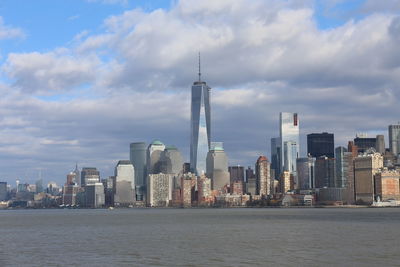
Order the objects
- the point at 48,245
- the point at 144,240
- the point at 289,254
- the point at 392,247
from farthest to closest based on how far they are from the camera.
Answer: the point at 144,240 → the point at 48,245 → the point at 392,247 → the point at 289,254

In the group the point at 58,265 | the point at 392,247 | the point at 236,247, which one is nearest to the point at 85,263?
the point at 58,265

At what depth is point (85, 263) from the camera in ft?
244

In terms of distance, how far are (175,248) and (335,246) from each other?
2428 centimetres

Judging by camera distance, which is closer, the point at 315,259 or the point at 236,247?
the point at 315,259

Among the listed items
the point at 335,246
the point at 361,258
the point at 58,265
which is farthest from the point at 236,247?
the point at 58,265

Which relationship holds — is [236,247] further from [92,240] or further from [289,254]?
[92,240]

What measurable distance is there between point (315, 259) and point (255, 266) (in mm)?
9256

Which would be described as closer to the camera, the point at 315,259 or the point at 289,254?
the point at 315,259

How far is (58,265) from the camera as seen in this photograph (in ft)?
241

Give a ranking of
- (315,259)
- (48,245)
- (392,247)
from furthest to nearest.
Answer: (48,245)
(392,247)
(315,259)

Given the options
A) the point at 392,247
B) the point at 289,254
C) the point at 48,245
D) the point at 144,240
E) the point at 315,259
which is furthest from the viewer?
the point at 144,240

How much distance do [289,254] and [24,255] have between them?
122ft

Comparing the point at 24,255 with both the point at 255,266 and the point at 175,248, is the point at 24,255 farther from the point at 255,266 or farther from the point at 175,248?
the point at 255,266

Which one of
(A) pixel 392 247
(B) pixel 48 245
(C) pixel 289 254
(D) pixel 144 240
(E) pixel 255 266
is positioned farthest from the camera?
(D) pixel 144 240
